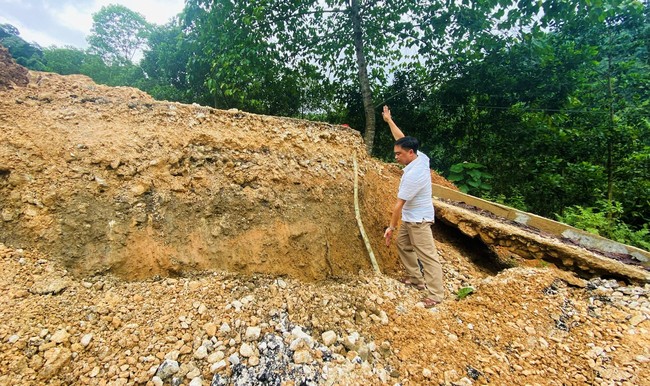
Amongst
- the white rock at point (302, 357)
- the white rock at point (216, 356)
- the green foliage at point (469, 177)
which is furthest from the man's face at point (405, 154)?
the green foliage at point (469, 177)

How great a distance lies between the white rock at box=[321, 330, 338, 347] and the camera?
227cm

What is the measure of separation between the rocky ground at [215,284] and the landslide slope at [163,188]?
2 cm

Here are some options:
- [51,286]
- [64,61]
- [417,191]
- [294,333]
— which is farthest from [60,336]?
[64,61]

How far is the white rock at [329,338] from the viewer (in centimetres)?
227

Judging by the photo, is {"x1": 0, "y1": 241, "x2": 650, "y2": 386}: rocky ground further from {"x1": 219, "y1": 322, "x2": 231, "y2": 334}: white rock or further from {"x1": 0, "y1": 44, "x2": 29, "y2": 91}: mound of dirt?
{"x1": 0, "y1": 44, "x2": 29, "y2": 91}: mound of dirt

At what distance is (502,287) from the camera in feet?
9.95

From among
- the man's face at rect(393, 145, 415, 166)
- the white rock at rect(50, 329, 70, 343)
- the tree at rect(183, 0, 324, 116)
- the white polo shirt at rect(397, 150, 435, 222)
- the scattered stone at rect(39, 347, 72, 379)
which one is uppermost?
the tree at rect(183, 0, 324, 116)

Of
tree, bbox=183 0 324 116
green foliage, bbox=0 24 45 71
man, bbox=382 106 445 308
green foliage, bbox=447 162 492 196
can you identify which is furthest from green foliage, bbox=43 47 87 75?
green foliage, bbox=447 162 492 196

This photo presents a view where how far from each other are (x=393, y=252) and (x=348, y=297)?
1251 mm

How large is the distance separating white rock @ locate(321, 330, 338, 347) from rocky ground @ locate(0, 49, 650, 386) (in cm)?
1

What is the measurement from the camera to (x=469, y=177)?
6.93m

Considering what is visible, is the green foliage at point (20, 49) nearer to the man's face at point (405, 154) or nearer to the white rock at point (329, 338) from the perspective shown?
the man's face at point (405, 154)

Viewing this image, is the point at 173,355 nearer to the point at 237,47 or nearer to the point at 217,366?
the point at 217,366

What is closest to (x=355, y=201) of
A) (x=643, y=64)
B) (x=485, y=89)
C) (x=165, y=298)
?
(x=165, y=298)
